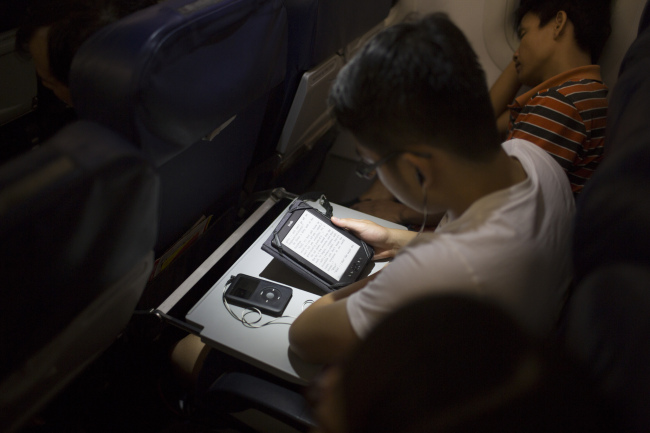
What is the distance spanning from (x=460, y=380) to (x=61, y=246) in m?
0.55

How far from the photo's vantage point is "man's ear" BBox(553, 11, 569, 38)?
62.8 inches

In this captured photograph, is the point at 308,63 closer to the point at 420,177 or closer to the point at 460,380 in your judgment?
the point at 420,177

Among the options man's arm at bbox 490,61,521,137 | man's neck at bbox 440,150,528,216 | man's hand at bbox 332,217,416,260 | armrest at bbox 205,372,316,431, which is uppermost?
man's neck at bbox 440,150,528,216

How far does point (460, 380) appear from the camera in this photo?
46cm

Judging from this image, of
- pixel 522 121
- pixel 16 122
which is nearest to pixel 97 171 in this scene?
pixel 16 122

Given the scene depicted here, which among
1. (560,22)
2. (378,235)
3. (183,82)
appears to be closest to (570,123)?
(560,22)

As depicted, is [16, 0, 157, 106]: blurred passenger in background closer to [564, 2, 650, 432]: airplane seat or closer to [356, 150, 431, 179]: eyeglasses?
[356, 150, 431, 179]: eyeglasses

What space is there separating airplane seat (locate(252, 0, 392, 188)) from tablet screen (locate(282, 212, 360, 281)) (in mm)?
416

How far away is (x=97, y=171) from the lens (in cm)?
64

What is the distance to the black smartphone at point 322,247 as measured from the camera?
125 centimetres

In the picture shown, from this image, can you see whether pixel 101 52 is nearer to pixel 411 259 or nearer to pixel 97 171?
pixel 97 171

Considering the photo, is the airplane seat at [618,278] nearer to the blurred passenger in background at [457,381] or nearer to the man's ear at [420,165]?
the blurred passenger in background at [457,381]

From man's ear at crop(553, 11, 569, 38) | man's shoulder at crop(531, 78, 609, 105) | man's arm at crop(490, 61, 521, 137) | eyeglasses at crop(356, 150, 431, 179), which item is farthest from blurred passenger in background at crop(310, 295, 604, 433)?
man's arm at crop(490, 61, 521, 137)

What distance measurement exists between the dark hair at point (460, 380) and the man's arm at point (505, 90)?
1796 millimetres
